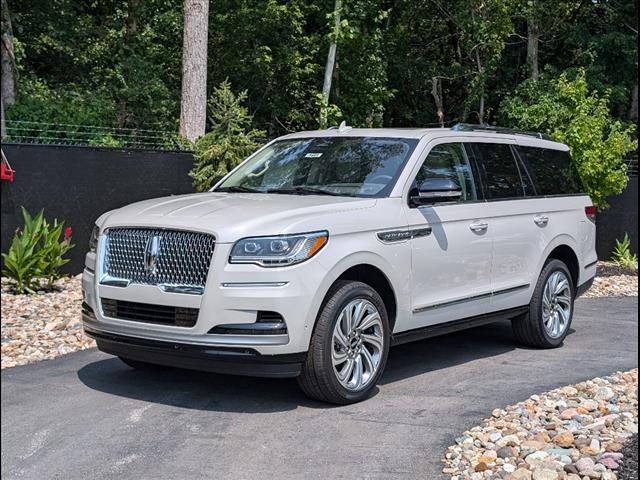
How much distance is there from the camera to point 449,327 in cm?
759

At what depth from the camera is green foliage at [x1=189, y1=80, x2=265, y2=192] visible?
13867 millimetres

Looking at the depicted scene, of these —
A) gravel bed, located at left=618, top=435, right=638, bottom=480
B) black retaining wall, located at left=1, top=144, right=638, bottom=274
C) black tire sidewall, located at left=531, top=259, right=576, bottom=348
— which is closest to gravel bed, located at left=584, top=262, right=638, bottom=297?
black tire sidewall, located at left=531, top=259, right=576, bottom=348

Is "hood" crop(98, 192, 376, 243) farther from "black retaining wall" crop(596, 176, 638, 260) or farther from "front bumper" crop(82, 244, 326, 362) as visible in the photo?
"black retaining wall" crop(596, 176, 638, 260)

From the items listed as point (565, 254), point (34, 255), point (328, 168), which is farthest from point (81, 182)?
point (565, 254)

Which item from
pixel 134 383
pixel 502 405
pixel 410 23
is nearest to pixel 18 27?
pixel 410 23

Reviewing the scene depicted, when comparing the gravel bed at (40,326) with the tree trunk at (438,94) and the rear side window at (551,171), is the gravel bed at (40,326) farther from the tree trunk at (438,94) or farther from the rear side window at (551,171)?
the tree trunk at (438,94)

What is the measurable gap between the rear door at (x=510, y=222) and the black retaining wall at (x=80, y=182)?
6.82 m

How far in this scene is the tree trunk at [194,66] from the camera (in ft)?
59.8

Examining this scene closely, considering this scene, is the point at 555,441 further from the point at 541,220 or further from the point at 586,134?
the point at 586,134

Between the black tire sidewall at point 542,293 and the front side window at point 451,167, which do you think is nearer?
the front side window at point 451,167

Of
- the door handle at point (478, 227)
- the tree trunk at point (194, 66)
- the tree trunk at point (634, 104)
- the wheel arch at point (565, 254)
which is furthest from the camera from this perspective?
the tree trunk at point (634, 104)

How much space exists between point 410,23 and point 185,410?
22.5 m

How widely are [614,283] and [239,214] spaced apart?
33.9 feet

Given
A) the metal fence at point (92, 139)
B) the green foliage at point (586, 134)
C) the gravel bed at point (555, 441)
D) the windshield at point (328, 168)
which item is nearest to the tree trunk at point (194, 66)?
the metal fence at point (92, 139)
